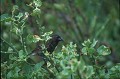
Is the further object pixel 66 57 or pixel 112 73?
pixel 112 73

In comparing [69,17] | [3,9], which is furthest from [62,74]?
[69,17]

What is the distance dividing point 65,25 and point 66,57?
Result: 221cm

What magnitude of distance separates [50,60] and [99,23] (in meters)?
2.10

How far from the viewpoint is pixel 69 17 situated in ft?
10.7

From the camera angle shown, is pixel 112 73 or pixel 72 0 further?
pixel 72 0

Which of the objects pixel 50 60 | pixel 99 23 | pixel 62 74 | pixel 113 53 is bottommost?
pixel 62 74

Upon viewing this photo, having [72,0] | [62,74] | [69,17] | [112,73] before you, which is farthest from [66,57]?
[69,17]

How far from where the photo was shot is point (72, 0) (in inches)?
118

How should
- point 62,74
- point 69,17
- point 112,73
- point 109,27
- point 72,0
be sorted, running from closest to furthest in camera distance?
point 62,74 → point 112,73 → point 72,0 → point 69,17 → point 109,27

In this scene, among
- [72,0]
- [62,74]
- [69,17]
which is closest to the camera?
[62,74]

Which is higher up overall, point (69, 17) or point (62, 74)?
point (69, 17)

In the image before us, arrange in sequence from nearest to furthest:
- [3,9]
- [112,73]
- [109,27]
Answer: [112,73] < [3,9] < [109,27]

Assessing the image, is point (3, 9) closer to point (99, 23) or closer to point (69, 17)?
point (69, 17)

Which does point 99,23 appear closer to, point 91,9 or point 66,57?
point 91,9
